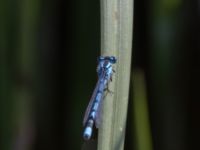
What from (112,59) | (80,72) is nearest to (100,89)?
(112,59)

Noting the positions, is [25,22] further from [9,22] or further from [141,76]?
[141,76]

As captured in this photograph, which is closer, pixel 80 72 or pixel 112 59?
pixel 112 59

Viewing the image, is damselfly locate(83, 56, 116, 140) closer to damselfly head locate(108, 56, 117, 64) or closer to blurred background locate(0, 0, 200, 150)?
damselfly head locate(108, 56, 117, 64)

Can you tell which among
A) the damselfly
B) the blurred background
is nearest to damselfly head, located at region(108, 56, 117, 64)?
the damselfly

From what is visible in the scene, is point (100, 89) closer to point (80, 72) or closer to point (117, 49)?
point (117, 49)

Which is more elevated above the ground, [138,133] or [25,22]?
[25,22]

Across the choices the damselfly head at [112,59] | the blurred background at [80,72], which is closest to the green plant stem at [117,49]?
the damselfly head at [112,59]

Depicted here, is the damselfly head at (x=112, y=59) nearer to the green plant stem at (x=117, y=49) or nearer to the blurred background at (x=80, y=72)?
the green plant stem at (x=117, y=49)

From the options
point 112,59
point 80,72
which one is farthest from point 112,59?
point 80,72

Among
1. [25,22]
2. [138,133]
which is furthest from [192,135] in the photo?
[25,22]
